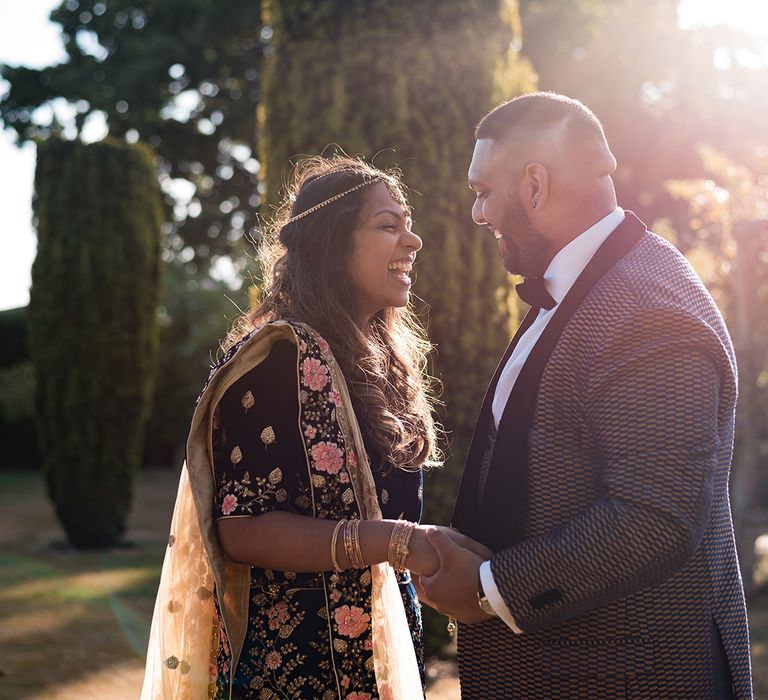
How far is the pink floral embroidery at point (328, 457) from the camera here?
8.09ft

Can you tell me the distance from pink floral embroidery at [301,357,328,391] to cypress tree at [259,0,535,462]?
3.57m

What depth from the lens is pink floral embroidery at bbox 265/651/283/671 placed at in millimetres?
2482

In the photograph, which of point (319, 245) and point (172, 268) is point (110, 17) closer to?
point (172, 268)

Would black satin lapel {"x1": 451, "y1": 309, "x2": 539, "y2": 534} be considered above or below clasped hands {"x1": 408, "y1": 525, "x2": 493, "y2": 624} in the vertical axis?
above

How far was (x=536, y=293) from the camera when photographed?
Answer: 232 cm

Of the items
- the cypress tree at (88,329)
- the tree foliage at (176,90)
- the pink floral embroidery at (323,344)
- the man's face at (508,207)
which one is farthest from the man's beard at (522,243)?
the tree foliage at (176,90)

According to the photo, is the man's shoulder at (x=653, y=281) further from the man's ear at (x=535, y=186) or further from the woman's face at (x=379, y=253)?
the woman's face at (x=379, y=253)

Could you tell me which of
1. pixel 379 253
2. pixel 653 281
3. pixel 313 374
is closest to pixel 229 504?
pixel 313 374

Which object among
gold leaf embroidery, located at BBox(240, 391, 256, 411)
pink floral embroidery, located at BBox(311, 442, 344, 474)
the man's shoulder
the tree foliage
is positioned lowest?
pink floral embroidery, located at BBox(311, 442, 344, 474)

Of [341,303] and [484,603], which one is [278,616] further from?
[341,303]

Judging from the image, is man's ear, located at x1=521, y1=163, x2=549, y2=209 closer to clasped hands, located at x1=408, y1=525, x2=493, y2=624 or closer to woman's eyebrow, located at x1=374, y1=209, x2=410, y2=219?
woman's eyebrow, located at x1=374, y1=209, x2=410, y2=219

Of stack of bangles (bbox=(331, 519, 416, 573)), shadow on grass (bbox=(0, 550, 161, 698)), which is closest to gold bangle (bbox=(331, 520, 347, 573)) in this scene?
stack of bangles (bbox=(331, 519, 416, 573))

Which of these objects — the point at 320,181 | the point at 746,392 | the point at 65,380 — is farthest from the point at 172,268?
the point at 320,181

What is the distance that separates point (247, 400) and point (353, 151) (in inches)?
155
